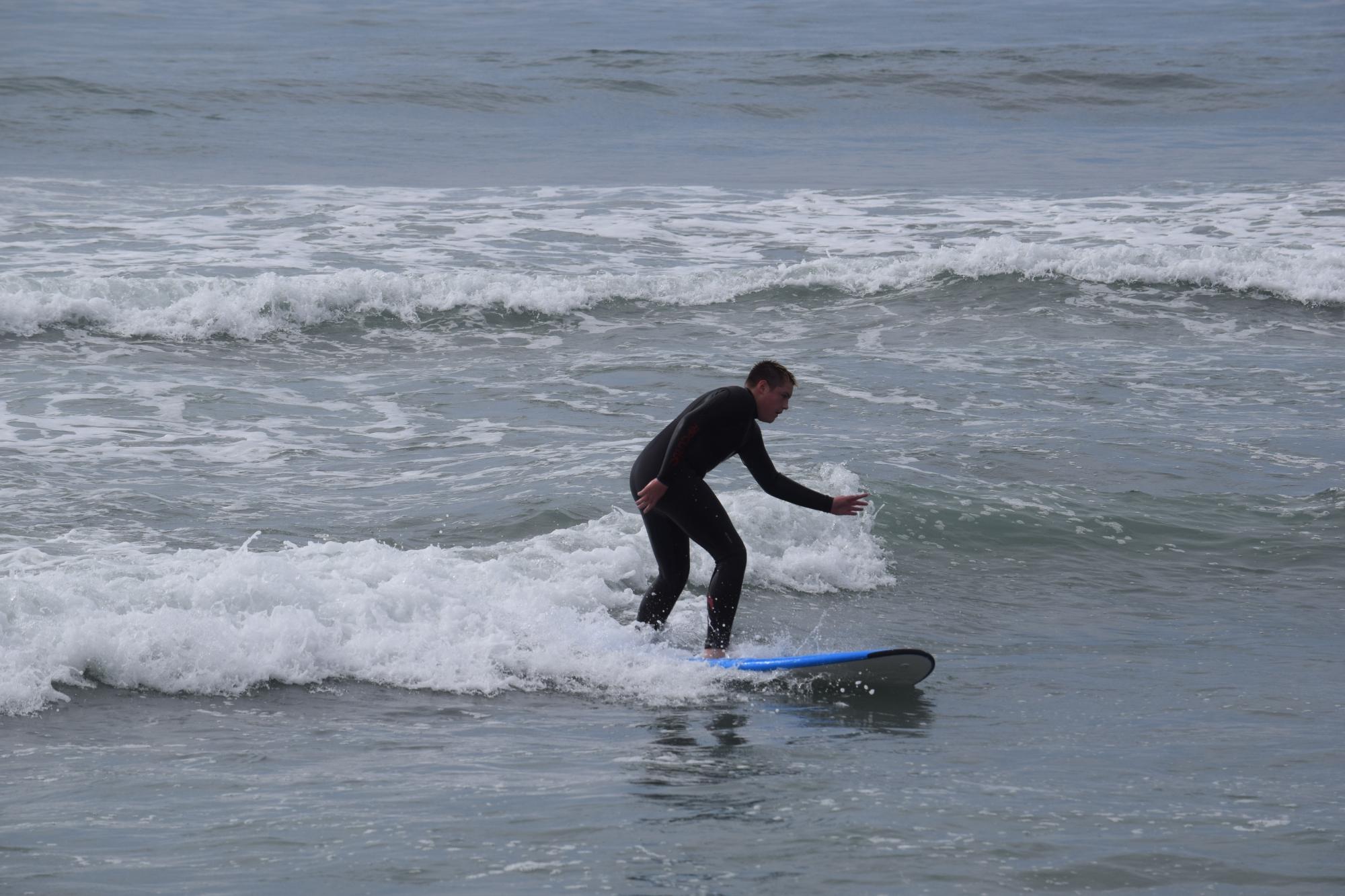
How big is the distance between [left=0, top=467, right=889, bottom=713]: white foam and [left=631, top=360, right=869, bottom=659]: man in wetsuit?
390mm

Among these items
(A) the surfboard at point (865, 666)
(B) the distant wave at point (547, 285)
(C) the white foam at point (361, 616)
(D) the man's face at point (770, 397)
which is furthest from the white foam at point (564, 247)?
(A) the surfboard at point (865, 666)

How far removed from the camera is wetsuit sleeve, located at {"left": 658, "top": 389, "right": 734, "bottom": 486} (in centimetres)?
700

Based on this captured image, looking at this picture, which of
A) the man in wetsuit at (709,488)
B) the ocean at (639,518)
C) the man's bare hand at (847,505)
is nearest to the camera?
the ocean at (639,518)

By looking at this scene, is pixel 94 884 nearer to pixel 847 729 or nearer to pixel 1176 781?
pixel 847 729

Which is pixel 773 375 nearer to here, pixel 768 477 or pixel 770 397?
pixel 770 397

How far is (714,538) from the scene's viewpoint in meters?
7.27

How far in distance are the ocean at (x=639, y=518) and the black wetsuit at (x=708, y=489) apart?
417mm

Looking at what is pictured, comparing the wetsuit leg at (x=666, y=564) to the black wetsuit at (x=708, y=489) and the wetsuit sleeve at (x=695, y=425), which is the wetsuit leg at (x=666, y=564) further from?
the wetsuit sleeve at (x=695, y=425)

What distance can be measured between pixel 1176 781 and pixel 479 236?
16268 mm

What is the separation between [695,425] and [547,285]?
34.9 ft

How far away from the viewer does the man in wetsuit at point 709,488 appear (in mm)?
6949

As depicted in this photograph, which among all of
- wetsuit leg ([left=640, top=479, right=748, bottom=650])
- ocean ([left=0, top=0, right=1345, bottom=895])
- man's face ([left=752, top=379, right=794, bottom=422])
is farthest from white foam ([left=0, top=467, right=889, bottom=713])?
man's face ([left=752, top=379, right=794, bottom=422])

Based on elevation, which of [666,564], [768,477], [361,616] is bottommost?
[361,616]

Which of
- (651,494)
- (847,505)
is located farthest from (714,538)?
(847,505)
